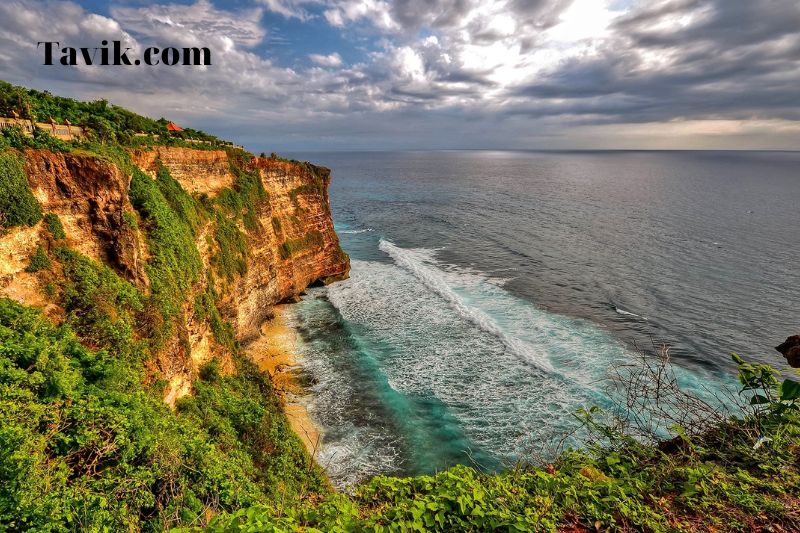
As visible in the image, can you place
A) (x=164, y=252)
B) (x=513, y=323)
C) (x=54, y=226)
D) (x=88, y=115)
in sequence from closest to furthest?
(x=54, y=226), (x=164, y=252), (x=88, y=115), (x=513, y=323)

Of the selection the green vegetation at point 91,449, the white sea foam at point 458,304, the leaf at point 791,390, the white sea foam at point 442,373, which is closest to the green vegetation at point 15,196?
the green vegetation at point 91,449

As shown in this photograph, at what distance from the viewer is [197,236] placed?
75.5 ft

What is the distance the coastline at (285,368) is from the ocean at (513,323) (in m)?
0.78

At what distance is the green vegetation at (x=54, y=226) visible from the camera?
12914mm

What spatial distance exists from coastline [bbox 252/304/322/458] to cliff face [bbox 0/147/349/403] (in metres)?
1.15

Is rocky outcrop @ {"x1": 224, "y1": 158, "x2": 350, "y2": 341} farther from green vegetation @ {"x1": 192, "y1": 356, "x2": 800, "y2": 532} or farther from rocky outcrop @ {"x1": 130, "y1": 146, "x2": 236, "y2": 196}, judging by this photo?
green vegetation @ {"x1": 192, "y1": 356, "x2": 800, "y2": 532}

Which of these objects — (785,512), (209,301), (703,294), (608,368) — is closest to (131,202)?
(209,301)

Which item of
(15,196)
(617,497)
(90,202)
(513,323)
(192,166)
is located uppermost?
(192,166)

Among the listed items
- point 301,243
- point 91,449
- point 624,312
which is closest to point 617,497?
point 91,449

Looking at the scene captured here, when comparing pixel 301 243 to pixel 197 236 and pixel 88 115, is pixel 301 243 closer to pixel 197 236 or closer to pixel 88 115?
pixel 197 236

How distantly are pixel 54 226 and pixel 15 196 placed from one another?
1.34 meters

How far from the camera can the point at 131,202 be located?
17.6 m

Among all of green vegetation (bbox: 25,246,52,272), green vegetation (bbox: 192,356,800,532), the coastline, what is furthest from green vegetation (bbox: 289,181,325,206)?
green vegetation (bbox: 192,356,800,532)

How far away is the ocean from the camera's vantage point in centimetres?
2083
